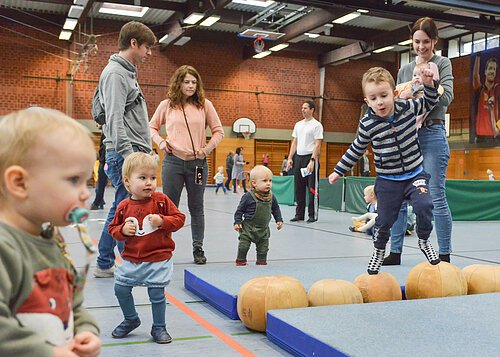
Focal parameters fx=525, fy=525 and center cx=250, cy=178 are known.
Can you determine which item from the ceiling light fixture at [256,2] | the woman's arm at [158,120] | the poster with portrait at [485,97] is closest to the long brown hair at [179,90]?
the woman's arm at [158,120]

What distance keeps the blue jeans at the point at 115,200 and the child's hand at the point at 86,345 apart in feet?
7.17

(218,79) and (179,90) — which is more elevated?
(218,79)

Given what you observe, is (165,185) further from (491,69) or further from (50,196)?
(491,69)

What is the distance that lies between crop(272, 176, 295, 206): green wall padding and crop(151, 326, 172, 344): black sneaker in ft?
33.1

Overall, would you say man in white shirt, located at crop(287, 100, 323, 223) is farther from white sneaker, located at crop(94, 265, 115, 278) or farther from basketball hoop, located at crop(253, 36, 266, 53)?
basketball hoop, located at crop(253, 36, 266, 53)

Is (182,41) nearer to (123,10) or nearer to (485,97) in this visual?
(123,10)

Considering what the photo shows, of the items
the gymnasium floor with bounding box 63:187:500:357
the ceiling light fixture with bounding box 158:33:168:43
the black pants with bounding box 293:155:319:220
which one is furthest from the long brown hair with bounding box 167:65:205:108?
the ceiling light fixture with bounding box 158:33:168:43

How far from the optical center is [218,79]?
21.8 meters

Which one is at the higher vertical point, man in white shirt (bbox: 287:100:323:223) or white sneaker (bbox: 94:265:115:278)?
man in white shirt (bbox: 287:100:323:223)

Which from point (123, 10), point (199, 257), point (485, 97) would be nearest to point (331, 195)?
point (199, 257)

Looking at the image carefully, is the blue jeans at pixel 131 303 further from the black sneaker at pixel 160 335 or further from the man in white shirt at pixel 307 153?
the man in white shirt at pixel 307 153

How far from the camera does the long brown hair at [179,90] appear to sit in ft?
13.2

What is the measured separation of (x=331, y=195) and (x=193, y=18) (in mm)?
8280

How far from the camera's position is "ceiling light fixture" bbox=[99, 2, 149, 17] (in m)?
17.8
